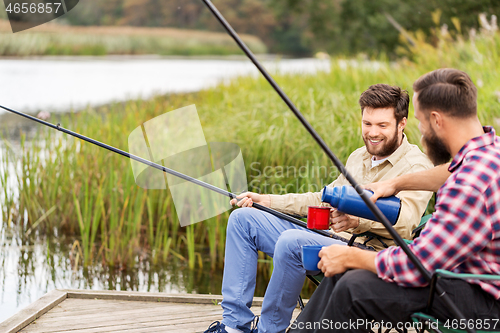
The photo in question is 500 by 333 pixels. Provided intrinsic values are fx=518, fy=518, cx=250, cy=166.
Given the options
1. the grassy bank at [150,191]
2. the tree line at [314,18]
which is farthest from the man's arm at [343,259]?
the tree line at [314,18]

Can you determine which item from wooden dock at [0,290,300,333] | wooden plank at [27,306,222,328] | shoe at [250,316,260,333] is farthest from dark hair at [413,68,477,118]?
wooden plank at [27,306,222,328]

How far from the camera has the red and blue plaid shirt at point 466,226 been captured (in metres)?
1.30

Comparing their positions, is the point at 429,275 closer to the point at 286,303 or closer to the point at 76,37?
the point at 286,303

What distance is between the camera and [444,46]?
21.6 feet

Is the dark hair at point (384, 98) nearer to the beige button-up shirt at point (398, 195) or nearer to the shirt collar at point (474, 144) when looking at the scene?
the beige button-up shirt at point (398, 195)

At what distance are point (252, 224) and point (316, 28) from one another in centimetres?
2313

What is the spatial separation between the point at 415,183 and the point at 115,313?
4.78ft

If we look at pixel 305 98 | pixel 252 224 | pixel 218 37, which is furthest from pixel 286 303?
pixel 218 37

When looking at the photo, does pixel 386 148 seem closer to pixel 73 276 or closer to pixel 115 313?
pixel 115 313

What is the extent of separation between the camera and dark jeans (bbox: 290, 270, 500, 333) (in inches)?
54.3

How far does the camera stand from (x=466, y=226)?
1.30 m

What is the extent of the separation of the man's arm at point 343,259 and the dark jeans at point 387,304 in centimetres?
4

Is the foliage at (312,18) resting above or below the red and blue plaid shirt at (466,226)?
above

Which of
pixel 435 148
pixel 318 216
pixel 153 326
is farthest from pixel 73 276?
pixel 435 148
